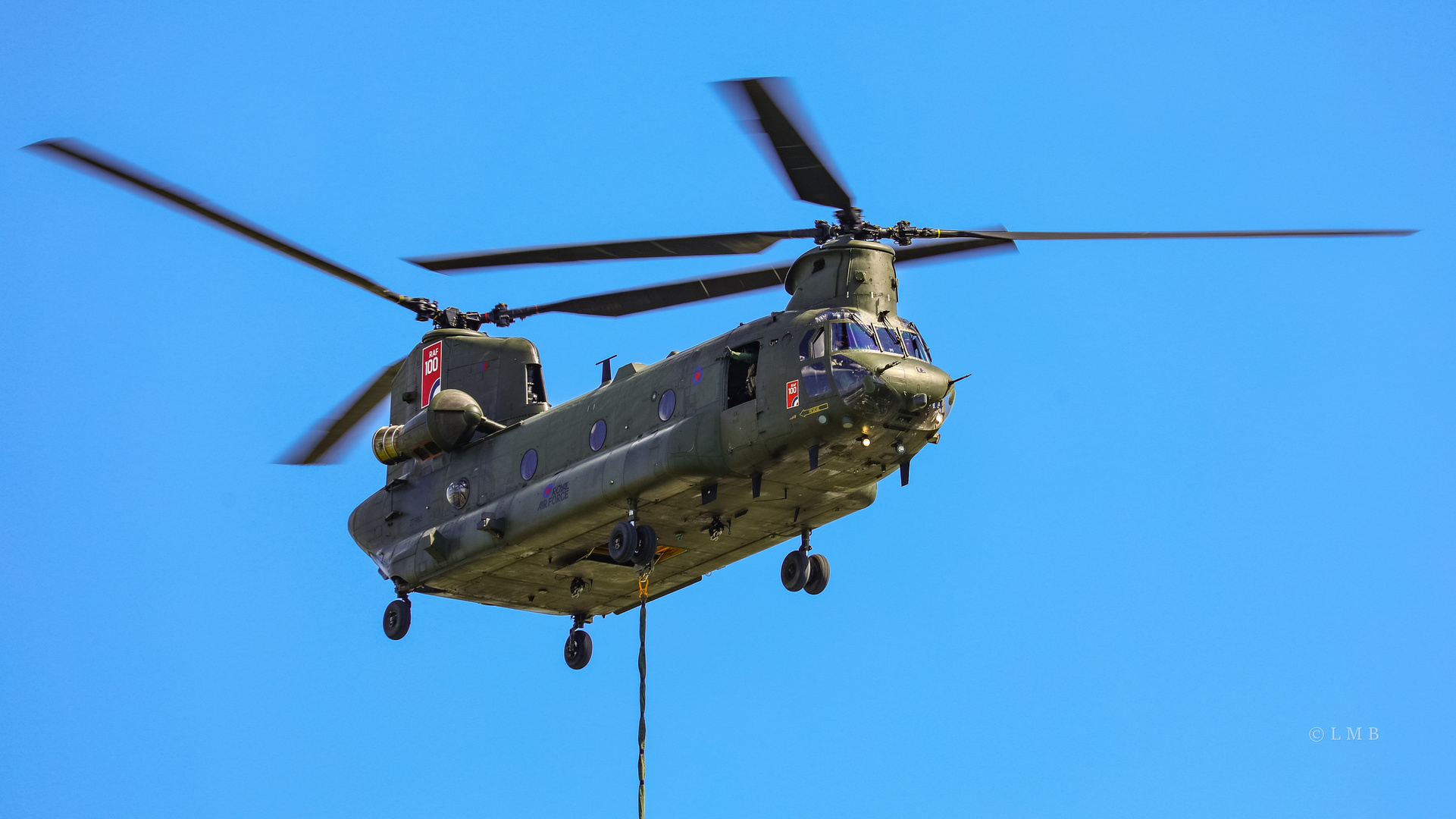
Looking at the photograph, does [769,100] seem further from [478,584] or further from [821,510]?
[478,584]

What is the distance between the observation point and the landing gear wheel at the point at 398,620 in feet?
122

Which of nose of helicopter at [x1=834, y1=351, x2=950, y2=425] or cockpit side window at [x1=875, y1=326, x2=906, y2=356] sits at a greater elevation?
cockpit side window at [x1=875, y1=326, x2=906, y2=356]

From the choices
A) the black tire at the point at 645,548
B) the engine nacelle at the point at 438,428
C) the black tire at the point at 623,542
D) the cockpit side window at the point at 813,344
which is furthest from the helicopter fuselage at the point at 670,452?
the black tire at the point at 645,548

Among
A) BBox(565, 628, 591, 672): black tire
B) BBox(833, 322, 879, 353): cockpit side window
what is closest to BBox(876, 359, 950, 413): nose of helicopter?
BBox(833, 322, 879, 353): cockpit side window

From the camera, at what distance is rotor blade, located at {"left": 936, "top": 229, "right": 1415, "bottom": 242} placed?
97.2 feet

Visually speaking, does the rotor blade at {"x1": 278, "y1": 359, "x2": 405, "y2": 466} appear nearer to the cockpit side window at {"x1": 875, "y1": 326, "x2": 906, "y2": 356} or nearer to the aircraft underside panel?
the aircraft underside panel

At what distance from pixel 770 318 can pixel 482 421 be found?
7.50m

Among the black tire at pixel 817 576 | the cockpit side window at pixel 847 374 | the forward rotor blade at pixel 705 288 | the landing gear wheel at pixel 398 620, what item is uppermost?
the forward rotor blade at pixel 705 288

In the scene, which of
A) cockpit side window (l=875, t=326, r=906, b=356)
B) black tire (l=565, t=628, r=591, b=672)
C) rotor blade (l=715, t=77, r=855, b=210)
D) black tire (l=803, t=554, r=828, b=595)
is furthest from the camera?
black tire (l=565, t=628, r=591, b=672)

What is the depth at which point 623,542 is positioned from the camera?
105 feet

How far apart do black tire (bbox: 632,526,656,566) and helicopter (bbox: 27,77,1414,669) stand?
0.04m

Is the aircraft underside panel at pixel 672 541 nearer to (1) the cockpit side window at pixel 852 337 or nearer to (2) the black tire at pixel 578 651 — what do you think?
(2) the black tire at pixel 578 651

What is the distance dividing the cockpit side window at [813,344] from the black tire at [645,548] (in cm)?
399

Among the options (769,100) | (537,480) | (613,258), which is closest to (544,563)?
(537,480)
